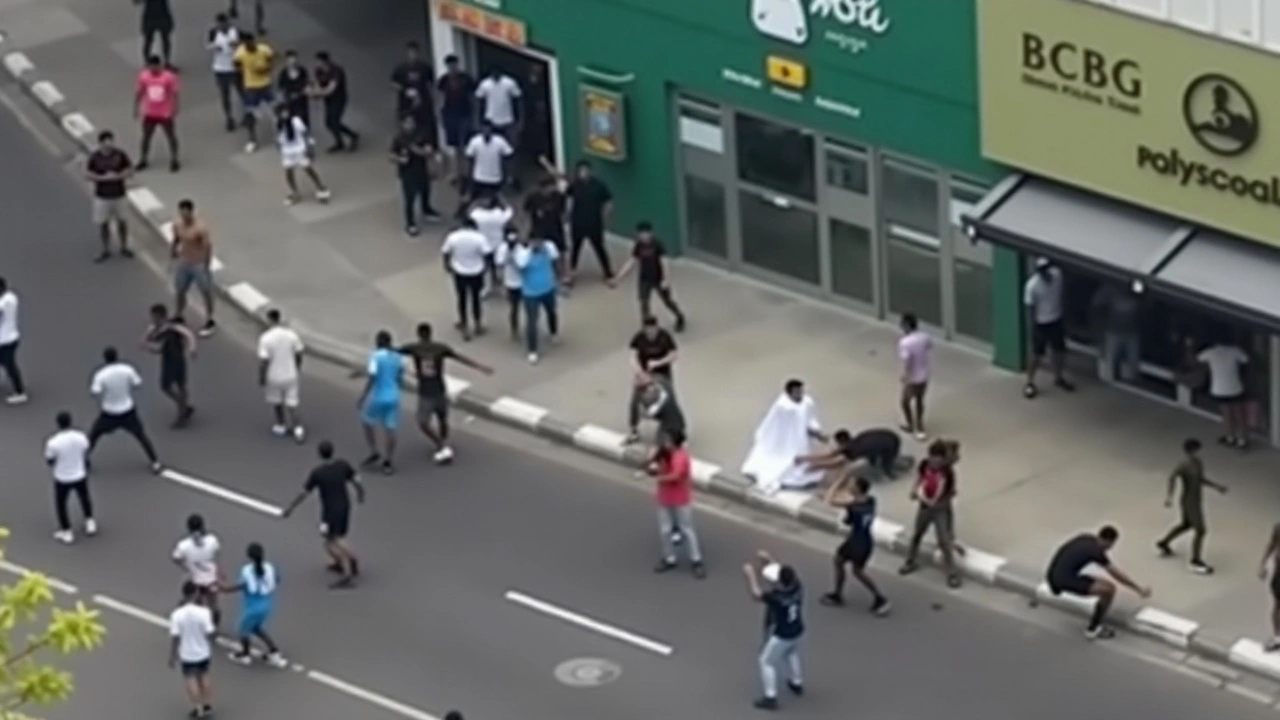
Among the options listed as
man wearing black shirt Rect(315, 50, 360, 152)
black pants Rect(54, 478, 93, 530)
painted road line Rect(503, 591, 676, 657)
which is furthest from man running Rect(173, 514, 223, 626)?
man wearing black shirt Rect(315, 50, 360, 152)

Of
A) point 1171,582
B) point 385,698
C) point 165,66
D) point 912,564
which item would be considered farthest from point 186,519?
point 165,66

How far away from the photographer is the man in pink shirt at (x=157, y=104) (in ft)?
135

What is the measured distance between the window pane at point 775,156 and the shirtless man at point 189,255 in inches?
229

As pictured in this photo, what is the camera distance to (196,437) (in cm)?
3422

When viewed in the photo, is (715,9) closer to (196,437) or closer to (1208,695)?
(196,437)

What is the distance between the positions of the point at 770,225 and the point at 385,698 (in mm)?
9719

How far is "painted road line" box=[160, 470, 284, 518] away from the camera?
32.5 meters

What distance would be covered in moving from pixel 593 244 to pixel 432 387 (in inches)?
188

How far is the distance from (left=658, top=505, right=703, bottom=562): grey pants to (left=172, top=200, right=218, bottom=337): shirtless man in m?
7.79

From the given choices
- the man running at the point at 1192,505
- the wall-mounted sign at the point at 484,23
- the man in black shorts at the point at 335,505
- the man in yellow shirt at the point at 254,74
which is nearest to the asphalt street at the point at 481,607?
the man in black shorts at the point at 335,505

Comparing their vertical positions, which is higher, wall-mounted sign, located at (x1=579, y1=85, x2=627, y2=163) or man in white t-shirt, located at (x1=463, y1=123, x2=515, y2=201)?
wall-mounted sign, located at (x1=579, y1=85, x2=627, y2=163)

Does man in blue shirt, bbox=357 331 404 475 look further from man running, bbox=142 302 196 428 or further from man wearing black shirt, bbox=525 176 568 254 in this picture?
man wearing black shirt, bbox=525 176 568 254

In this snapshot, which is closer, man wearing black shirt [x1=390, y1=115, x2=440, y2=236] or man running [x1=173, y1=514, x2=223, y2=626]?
man running [x1=173, y1=514, x2=223, y2=626]

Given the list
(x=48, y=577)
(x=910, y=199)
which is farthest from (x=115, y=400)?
(x=910, y=199)
